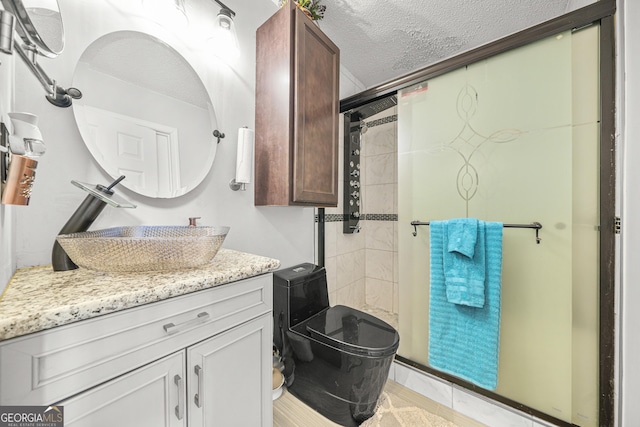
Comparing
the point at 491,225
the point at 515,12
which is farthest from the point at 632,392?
the point at 515,12

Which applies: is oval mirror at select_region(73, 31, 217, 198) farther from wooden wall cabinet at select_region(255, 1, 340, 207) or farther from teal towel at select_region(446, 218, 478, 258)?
teal towel at select_region(446, 218, 478, 258)

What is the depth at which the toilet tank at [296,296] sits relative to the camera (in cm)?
132

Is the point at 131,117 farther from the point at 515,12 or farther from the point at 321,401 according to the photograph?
the point at 515,12

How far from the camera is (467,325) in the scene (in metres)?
1.33

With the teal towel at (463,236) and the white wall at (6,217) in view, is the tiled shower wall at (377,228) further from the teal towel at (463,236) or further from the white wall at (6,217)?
the white wall at (6,217)

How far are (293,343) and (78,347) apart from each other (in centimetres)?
97

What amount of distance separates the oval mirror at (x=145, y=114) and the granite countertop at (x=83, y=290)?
1.34 feet

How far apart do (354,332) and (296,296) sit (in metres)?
0.36

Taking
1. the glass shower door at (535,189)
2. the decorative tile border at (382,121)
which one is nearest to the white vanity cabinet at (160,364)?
the glass shower door at (535,189)

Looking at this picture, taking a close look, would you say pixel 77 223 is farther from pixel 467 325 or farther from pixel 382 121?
pixel 382 121

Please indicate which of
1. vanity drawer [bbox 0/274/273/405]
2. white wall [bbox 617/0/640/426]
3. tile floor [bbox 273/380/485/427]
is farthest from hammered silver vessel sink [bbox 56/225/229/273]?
white wall [bbox 617/0/640/426]

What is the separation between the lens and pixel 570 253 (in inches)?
46.0

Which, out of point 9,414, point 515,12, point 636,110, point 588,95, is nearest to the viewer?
point 9,414

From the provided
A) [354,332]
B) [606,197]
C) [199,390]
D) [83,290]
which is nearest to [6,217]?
[83,290]
